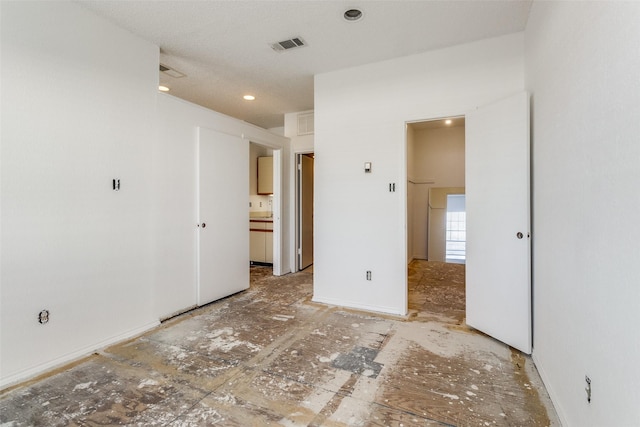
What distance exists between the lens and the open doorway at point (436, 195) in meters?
6.03

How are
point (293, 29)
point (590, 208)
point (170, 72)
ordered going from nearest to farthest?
point (590, 208)
point (293, 29)
point (170, 72)

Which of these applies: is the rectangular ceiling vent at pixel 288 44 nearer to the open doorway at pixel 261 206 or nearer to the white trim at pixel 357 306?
the open doorway at pixel 261 206

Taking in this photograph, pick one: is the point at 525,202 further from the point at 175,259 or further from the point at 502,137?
the point at 175,259

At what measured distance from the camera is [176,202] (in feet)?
10.5

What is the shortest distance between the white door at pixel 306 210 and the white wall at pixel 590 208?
11.8ft

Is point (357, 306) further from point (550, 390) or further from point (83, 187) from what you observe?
point (83, 187)

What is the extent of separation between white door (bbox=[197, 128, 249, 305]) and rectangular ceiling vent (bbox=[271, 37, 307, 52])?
1.18 m

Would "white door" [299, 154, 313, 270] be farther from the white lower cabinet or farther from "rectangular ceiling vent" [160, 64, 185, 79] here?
"rectangular ceiling vent" [160, 64, 185, 79]

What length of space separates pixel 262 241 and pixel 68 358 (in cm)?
361

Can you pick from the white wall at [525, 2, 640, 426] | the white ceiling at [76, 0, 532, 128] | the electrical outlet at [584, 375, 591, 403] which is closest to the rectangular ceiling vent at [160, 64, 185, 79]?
the white ceiling at [76, 0, 532, 128]

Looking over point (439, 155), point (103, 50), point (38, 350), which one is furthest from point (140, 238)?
point (439, 155)

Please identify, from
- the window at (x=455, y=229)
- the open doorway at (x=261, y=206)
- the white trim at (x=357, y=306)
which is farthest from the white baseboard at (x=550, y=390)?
the open doorway at (x=261, y=206)

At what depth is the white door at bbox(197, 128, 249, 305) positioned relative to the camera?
11.5 feet

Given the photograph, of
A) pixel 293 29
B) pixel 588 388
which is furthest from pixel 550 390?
pixel 293 29
